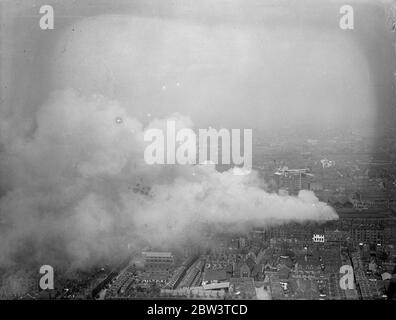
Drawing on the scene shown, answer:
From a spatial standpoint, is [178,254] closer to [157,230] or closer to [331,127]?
[157,230]

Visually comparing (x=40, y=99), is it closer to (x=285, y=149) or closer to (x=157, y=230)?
(x=157, y=230)

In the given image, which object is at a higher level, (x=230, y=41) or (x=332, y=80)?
(x=230, y=41)

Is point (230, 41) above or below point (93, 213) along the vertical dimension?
above

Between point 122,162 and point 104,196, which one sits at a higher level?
point 122,162

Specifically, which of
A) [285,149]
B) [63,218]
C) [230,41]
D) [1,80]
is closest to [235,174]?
[285,149]

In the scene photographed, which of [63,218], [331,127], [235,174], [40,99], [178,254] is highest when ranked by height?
[40,99]

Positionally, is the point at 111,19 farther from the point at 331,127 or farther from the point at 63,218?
the point at 331,127

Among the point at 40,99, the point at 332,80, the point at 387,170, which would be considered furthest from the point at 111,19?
the point at 387,170
